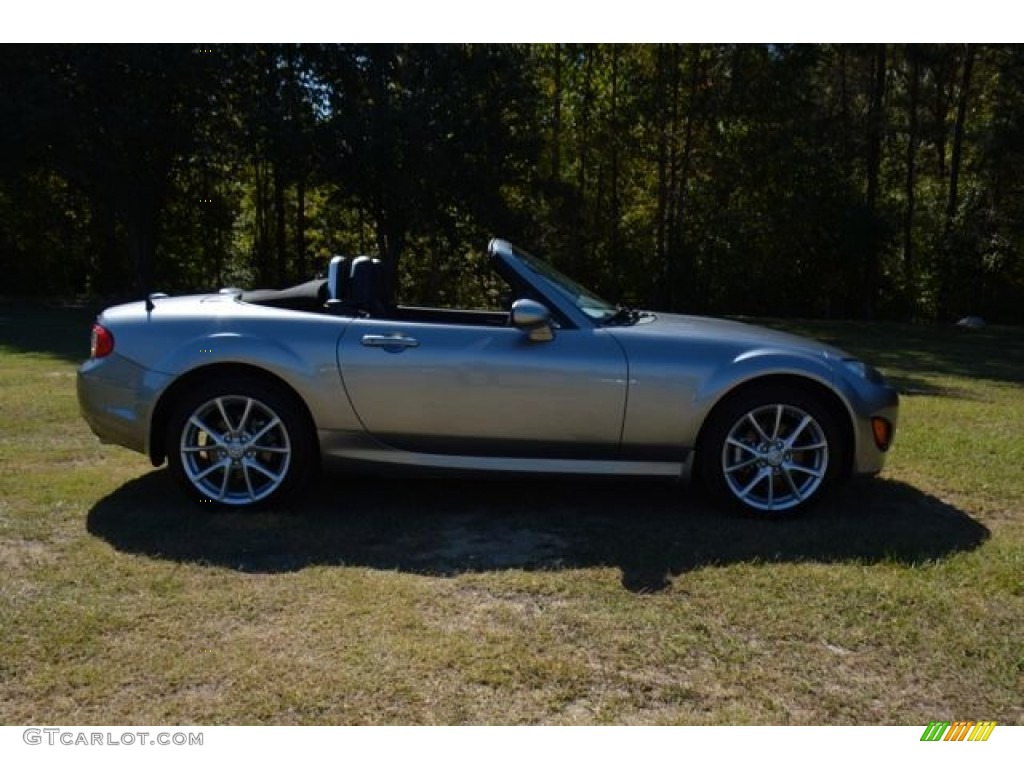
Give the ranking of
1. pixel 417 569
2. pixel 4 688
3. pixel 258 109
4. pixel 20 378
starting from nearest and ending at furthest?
pixel 4 688, pixel 417 569, pixel 20 378, pixel 258 109

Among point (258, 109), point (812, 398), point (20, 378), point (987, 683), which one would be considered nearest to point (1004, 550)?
point (812, 398)

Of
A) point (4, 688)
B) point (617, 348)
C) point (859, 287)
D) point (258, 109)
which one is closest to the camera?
point (4, 688)

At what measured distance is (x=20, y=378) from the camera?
8453 millimetres

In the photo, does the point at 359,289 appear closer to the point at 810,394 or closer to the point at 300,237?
the point at 810,394

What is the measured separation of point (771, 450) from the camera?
14.0ft

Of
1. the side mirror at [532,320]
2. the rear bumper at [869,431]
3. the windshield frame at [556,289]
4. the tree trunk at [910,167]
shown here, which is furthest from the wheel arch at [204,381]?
the tree trunk at [910,167]

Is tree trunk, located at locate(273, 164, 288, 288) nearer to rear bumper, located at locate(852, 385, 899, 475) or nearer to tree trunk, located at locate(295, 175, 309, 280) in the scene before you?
tree trunk, located at locate(295, 175, 309, 280)

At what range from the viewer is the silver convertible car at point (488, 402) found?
13.7 ft

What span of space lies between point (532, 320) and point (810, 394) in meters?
1.42

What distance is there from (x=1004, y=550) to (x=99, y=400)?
14.1ft

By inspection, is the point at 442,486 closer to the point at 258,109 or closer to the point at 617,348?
the point at 617,348

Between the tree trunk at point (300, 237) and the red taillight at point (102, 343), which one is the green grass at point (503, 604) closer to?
the red taillight at point (102, 343)
